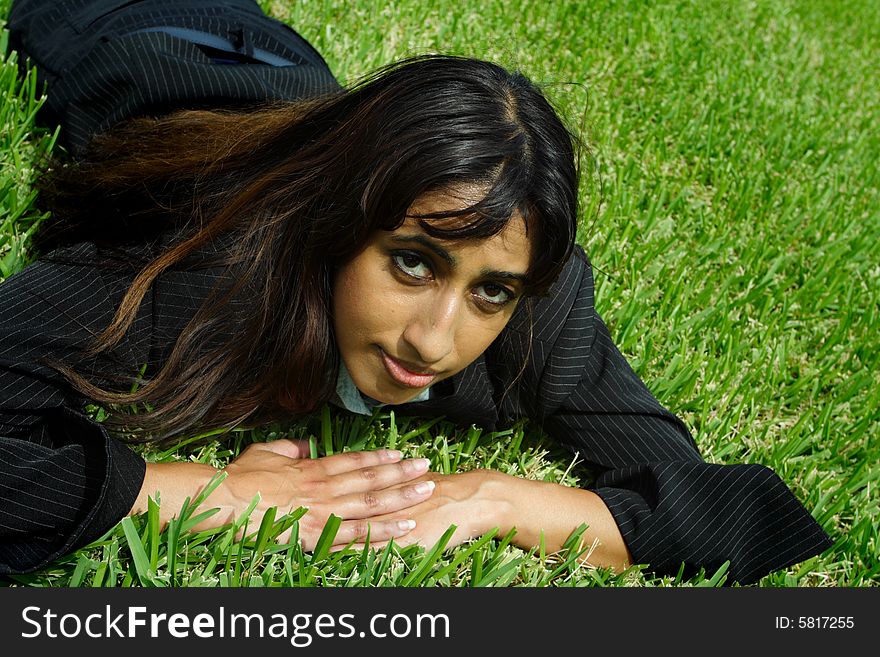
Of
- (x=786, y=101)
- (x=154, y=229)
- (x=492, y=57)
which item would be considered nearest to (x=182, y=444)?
(x=154, y=229)

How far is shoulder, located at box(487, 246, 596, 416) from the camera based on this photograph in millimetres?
2584

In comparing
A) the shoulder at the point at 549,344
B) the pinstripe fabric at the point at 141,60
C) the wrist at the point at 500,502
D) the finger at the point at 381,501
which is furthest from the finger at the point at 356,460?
the pinstripe fabric at the point at 141,60

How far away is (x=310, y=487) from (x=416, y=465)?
284 millimetres

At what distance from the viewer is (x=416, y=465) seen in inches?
96.8

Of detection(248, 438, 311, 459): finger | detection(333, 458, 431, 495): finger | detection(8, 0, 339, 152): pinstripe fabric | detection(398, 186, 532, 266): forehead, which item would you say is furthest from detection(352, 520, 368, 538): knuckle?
detection(8, 0, 339, 152): pinstripe fabric

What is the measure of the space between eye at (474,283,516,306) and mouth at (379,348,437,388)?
21cm

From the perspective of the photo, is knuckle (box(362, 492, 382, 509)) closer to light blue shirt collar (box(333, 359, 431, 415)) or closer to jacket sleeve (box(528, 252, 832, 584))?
light blue shirt collar (box(333, 359, 431, 415))

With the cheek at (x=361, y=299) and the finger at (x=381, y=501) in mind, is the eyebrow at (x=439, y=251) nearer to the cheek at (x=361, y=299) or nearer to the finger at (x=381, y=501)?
the cheek at (x=361, y=299)

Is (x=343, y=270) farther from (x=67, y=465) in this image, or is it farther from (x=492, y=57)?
(x=492, y=57)

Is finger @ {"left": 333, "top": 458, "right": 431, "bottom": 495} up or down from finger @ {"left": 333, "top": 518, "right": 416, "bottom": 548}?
up

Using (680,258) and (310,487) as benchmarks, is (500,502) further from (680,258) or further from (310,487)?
(680,258)

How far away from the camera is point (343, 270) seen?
2205mm

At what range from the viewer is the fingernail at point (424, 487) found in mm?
2352

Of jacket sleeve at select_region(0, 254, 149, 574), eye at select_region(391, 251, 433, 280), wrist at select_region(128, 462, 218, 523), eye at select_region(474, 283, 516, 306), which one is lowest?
wrist at select_region(128, 462, 218, 523)
